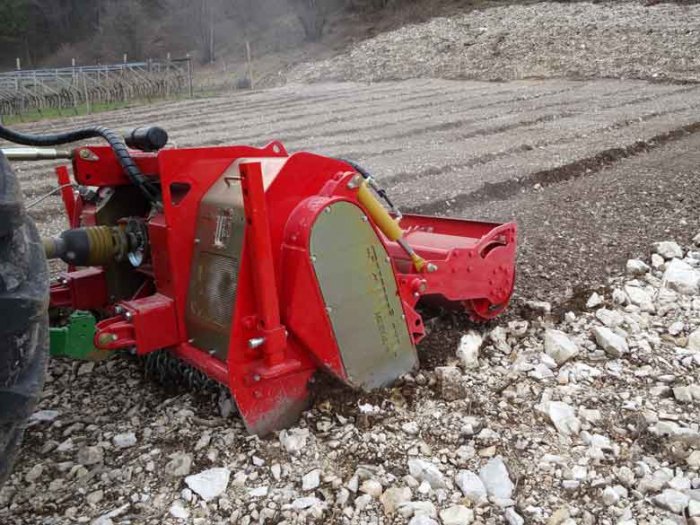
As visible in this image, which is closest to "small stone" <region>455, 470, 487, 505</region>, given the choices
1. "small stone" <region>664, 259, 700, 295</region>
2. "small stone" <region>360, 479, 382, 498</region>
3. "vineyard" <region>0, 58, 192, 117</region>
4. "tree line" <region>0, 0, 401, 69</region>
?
"small stone" <region>360, 479, 382, 498</region>

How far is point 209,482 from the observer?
2428 millimetres

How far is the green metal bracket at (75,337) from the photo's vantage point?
2492 mm

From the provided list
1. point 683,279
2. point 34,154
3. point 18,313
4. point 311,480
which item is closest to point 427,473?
point 311,480

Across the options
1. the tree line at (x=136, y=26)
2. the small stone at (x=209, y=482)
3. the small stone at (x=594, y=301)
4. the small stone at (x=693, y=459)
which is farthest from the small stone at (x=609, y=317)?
the tree line at (x=136, y=26)

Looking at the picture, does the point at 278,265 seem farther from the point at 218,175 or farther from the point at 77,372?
the point at 77,372

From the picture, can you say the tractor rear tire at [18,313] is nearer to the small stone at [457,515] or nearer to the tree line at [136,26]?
the small stone at [457,515]

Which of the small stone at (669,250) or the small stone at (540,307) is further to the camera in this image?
the small stone at (669,250)

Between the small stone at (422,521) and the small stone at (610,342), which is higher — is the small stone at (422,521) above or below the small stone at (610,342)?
above

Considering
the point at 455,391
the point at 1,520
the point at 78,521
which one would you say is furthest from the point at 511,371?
the point at 1,520

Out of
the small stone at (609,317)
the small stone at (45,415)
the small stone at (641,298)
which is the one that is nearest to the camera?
the small stone at (45,415)

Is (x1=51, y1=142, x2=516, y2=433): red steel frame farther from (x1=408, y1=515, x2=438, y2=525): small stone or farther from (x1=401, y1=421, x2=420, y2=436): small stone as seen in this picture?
(x1=408, y1=515, x2=438, y2=525): small stone

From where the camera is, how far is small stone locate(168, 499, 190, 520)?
231 cm

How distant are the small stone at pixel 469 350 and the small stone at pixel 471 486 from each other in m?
0.82

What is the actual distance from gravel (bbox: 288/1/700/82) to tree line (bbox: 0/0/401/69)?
11.6 m
